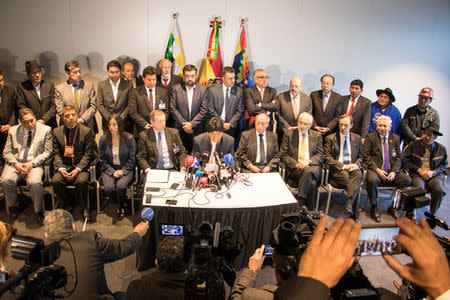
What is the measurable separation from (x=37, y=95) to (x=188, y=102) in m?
2.32

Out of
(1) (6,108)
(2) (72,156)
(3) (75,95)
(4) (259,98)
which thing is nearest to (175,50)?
(4) (259,98)

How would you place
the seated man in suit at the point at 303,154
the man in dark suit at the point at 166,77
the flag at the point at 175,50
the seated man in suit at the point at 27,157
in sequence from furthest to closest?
the flag at the point at 175,50, the man in dark suit at the point at 166,77, the seated man in suit at the point at 303,154, the seated man in suit at the point at 27,157

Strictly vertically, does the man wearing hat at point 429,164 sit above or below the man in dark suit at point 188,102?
below

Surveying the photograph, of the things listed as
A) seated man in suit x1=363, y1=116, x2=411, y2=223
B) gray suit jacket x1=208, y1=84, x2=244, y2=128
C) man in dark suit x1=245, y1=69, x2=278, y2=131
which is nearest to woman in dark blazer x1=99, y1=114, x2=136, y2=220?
gray suit jacket x1=208, y1=84, x2=244, y2=128

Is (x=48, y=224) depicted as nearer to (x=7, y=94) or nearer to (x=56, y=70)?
(x=7, y=94)

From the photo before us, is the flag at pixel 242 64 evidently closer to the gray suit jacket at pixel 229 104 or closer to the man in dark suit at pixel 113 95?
the gray suit jacket at pixel 229 104

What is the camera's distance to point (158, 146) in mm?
4582

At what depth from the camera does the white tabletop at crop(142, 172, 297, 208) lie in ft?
11.3

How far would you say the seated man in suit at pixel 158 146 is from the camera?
4.53 meters

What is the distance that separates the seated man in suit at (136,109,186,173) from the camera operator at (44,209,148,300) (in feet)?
7.13

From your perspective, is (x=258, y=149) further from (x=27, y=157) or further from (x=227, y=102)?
(x=27, y=157)

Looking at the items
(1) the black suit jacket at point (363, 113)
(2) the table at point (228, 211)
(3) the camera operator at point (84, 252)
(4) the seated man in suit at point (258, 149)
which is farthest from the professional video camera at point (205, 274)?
(1) the black suit jacket at point (363, 113)

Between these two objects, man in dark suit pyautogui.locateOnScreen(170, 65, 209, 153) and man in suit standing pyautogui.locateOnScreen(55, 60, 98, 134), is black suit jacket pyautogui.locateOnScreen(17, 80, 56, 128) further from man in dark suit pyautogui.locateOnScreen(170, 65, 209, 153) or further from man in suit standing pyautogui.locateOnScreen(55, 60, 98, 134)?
man in dark suit pyautogui.locateOnScreen(170, 65, 209, 153)

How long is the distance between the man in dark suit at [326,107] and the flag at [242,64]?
4.35 feet
